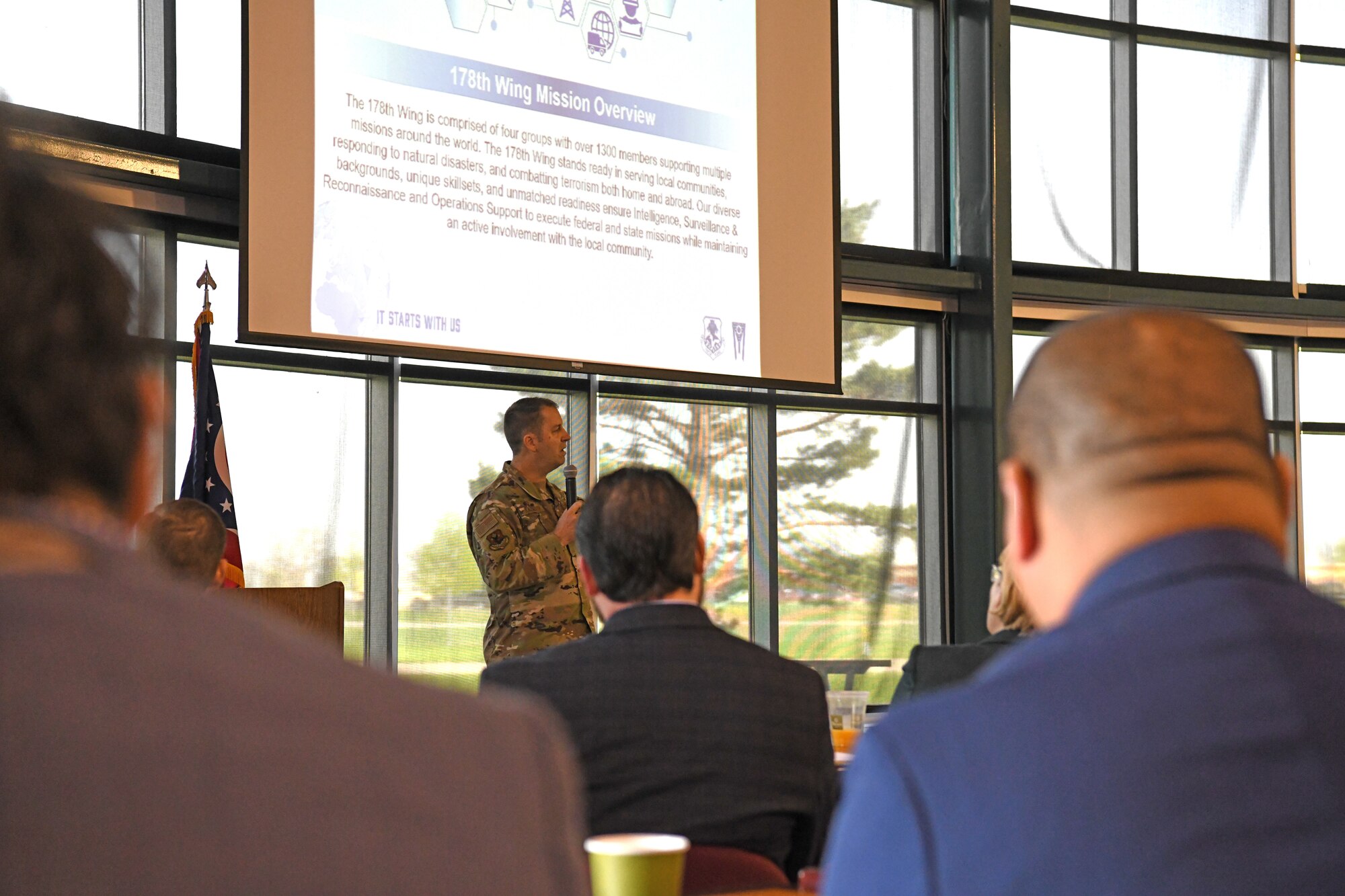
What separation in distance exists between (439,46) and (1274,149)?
5.36 m

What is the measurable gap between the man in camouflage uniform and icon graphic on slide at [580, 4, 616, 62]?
162cm

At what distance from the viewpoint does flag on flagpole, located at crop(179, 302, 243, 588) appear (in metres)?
4.66

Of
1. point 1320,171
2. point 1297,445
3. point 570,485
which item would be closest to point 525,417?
point 570,485

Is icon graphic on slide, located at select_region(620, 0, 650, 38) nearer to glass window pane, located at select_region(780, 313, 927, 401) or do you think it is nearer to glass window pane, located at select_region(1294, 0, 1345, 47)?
glass window pane, located at select_region(780, 313, 927, 401)

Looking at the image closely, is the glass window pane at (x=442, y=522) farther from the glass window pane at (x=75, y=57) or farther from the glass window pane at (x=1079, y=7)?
the glass window pane at (x=1079, y=7)

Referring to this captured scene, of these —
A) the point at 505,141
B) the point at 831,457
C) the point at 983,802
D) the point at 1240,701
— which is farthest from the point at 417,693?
the point at 831,457

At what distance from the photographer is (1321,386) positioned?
27.1 feet

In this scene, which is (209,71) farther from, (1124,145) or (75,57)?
(1124,145)

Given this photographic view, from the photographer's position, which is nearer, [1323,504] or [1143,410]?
[1143,410]

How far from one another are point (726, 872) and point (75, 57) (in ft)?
14.0

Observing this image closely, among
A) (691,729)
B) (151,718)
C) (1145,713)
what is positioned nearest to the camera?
(151,718)

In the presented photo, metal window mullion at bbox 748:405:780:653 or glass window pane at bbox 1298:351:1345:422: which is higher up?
glass window pane at bbox 1298:351:1345:422

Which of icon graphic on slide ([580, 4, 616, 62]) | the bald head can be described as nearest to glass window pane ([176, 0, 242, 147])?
icon graphic on slide ([580, 4, 616, 62])

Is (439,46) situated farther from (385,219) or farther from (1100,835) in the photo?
(1100,835)
